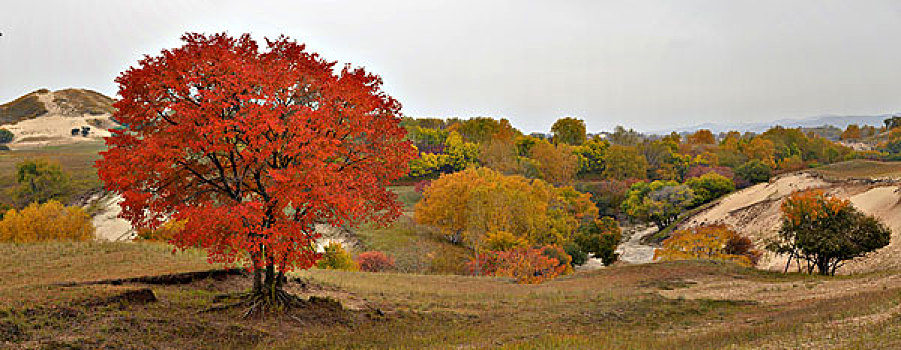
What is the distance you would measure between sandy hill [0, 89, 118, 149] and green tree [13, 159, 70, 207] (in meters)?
50.1

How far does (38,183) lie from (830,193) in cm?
10652

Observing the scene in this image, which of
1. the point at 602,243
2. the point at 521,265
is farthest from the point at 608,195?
the point at 521,265

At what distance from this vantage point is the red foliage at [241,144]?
1130cm

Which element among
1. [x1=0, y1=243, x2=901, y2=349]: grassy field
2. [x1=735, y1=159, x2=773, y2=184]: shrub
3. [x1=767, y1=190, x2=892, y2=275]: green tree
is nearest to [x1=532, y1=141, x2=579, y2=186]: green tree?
[x1=735, y1=159, x2=773, y2=184]: shrub

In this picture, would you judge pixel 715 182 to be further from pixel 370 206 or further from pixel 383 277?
pixel 370 206

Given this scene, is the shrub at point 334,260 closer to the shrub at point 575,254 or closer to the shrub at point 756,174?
the shrub at point 575,254

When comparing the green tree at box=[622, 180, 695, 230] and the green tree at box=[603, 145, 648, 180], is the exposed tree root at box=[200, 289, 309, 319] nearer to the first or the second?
the green tree at box=[622, 180, 695, 230]

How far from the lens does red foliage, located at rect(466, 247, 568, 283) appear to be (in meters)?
32.3

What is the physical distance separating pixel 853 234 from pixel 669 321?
56.0 feet

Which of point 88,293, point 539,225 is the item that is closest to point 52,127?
point 539,225

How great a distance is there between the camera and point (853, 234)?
24859mm

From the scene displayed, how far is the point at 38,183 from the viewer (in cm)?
6906

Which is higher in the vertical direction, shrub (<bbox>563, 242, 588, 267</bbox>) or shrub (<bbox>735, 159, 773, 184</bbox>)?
shrub (<bbox>735, 159, 773, 184</bbox>)

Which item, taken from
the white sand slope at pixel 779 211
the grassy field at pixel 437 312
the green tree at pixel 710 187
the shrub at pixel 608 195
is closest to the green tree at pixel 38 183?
the grassy field at pixel 437 312
